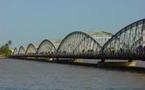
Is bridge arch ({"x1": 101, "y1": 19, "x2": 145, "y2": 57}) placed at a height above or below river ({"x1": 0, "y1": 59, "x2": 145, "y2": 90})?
above

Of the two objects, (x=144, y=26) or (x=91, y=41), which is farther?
(x=91, y=41)

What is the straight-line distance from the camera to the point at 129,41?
135 metres

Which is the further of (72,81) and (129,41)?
(129,41)

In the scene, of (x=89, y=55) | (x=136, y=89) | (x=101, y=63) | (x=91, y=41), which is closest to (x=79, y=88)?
(x=136, y=89)

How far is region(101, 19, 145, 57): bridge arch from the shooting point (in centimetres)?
12204

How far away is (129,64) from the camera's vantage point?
13175cm

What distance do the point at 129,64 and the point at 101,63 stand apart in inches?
314

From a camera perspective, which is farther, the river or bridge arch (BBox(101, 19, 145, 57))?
bridge arch (BBox(101, 19, 145, 57))

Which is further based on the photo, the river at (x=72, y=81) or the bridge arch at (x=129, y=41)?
the bridge arch at (x=129, y=41)

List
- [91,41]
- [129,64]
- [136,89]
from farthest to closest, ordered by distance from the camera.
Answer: [91,41] < [129,64] < [136,89]

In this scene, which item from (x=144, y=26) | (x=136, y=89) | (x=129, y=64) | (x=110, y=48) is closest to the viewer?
(x=136, y=89)

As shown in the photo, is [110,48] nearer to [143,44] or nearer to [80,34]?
[143,44]

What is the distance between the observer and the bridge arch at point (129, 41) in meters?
122

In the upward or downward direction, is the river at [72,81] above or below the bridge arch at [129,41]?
below
